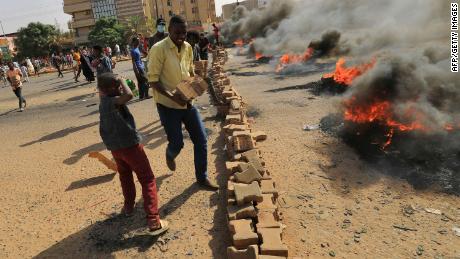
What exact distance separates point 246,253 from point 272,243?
23 cm

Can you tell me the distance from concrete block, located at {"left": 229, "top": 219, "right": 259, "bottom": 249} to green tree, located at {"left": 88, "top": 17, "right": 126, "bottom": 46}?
45.3m

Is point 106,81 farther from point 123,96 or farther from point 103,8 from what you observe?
point 103,8

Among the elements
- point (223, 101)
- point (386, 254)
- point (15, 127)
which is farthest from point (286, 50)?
point (386, 254)

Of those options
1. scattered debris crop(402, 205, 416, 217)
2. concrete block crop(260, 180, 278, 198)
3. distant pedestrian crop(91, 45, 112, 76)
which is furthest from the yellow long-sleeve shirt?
distant pedestrian crop(91, 45, 112, 76)

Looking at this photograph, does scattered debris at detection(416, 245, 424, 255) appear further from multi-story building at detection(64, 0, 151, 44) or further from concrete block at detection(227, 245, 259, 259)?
multi-story building at detection(64, 0, 151, 44)

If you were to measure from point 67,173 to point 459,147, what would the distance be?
549 centimetres

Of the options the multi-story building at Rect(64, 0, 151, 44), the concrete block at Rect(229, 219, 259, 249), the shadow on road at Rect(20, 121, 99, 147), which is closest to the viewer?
the concrete block at Rect(229, 219, 259, 249)

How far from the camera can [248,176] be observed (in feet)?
11.9

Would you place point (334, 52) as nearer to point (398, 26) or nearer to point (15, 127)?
point (398, 26)


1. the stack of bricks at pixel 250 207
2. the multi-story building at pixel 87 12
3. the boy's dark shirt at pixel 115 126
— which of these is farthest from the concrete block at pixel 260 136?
the multi-story building at pixel 87 12

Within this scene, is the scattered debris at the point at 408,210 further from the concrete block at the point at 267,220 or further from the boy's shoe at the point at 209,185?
the boy's shoe at the point at 209,185

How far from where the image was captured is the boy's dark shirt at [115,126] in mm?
3020

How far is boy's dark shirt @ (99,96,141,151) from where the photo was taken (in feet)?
9.91

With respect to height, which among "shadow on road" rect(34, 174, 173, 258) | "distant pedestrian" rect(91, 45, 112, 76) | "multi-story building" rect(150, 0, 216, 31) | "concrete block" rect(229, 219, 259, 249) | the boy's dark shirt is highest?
"multi-story building" rect(150, 0, 216, 31)
